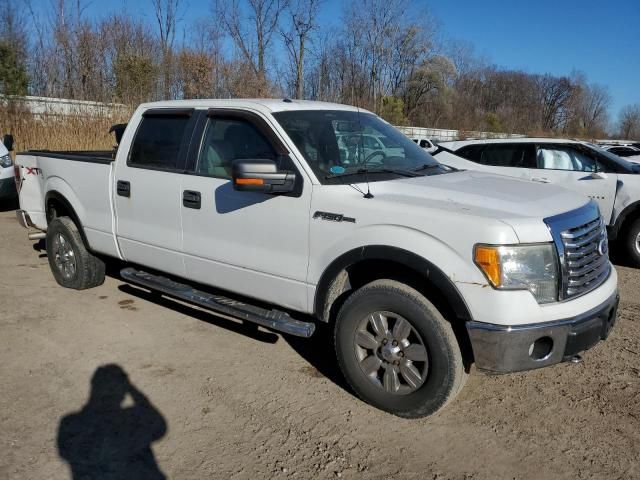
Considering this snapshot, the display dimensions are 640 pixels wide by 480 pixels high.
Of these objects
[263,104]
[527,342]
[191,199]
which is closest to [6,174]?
[191,199]

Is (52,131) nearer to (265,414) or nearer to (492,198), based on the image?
(265,414)

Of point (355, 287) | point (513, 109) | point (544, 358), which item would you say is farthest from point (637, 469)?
point (513, 109)

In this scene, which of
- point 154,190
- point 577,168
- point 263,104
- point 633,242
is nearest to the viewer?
point 263,104

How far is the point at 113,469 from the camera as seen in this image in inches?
116

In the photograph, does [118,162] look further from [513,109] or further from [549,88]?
[549,88]

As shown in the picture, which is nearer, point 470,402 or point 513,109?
point 470,402

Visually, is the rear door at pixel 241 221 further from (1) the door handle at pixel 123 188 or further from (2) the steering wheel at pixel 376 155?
(1) the door handle at pixel 123 188

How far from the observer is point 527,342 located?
2.96m

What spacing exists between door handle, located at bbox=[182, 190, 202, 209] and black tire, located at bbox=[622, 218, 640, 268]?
593cm

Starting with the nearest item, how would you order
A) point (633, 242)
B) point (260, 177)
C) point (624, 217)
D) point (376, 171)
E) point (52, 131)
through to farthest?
1. point (260, 177)
2. point (376, 171)
3. point (633, 242)
4. point (624, 217)
5. point (52, 131)

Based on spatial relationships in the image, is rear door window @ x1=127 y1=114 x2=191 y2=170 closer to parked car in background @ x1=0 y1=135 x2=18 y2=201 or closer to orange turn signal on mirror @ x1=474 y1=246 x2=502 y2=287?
orange turn signal on mirror @ x1=474 y1=246 x2=502 y2=287

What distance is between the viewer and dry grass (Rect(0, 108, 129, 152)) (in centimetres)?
1428

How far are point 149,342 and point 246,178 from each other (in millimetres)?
1930

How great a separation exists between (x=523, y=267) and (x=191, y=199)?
2513 millimetres
